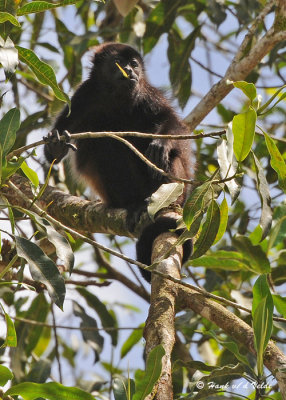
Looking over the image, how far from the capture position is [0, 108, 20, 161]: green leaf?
2711mm

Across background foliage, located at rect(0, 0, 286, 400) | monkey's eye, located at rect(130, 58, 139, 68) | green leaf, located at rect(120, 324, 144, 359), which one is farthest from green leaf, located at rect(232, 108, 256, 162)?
monkey's eye, located at rect(130, 58, 139, 68)

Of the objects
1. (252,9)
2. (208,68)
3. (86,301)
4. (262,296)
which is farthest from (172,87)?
(262,296)

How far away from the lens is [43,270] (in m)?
2.38

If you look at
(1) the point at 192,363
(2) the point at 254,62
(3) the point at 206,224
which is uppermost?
(2) the point at 254,62

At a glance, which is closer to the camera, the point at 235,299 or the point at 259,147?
the point at 235,299

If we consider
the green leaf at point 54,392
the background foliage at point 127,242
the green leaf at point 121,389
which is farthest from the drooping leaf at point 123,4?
the green leaf at point 54,392

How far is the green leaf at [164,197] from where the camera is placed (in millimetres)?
2617

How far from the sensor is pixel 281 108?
19.5 ft

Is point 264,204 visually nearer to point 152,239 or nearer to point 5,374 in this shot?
point 5,374

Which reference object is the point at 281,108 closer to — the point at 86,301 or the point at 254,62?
the point at 254,62

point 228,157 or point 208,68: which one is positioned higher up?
point 208,68

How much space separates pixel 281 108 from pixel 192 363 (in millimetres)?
3506

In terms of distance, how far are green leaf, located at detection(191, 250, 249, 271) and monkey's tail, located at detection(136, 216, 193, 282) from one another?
137 mm

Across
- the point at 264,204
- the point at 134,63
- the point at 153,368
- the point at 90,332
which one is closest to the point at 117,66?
the point at 134,63
